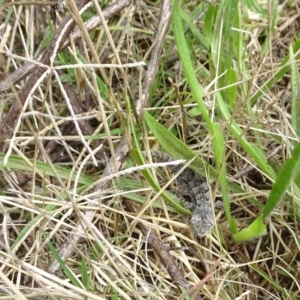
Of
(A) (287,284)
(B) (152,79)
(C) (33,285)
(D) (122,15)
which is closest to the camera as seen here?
(C) (33,285)

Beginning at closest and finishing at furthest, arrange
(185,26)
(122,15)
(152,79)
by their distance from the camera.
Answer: (152,79), (185,26), (122,15)

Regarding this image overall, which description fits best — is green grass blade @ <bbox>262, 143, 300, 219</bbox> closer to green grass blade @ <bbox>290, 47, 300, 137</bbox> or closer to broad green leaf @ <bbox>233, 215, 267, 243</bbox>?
broad green leaf @ <bbox>233, 215, 267, 243</bbox>

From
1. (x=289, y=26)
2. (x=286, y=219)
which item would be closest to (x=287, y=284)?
(x=286, y=219)

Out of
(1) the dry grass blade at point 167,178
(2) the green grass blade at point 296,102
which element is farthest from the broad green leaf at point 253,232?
(2) the green grass blade at point 296,102

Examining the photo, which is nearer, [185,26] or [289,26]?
[185,26]

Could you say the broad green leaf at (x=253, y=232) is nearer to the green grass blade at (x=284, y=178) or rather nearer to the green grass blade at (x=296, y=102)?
the green grass blade at (x=284, y=178)

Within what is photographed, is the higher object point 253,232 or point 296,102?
point 296,102

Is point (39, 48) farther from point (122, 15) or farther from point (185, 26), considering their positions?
point (185, 26)

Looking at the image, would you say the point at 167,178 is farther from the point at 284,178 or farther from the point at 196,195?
the point at 284,178

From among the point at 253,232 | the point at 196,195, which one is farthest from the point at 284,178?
the point at 196,195
